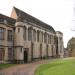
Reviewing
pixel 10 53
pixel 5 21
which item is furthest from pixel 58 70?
pixel 5 21

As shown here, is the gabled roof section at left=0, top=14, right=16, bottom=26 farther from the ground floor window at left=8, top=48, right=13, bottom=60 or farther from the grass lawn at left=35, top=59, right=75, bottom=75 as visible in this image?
the grass lawn at left=35, top=59, right=75, bottom=75

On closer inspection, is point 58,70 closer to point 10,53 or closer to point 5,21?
point 10,53

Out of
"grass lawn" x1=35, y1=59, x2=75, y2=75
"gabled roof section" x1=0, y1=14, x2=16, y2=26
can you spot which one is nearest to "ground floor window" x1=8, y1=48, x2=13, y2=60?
"gabled roof section" x1=0, y1=14, x2=16, y2=26

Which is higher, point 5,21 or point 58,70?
point 5,21

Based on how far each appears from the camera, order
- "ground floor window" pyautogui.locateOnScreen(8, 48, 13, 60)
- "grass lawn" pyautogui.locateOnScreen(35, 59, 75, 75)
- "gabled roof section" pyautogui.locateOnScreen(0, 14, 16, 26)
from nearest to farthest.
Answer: "grass lawn" pyautogui.locateOnScreen(35, 59, 75, 75) → "gabled roof section" pyautogui.locateOnScreen(0, 14, 16, 26) → "ground floor window" pyautogui.locateOnScreen(8, 48, 13, 60)

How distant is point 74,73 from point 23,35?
91.9ft

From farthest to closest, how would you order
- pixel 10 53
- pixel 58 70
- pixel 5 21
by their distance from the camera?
pixel 10 53
pixel 5 21
pixel 58 70

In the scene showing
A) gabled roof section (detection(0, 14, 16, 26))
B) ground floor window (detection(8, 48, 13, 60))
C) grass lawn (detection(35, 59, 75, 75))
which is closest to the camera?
grass lawn (detection(35, 59, 75, 75))

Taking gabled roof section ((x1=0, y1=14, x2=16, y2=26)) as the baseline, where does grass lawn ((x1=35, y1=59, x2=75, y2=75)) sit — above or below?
below

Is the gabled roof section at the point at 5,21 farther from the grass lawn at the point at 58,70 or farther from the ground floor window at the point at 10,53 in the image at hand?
the grass lawn at the point at 58,70

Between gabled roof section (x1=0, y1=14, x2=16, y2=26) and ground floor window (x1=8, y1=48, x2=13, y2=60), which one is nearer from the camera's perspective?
gabled roof section (x1=0, y1=14, x2=16, y2=26)

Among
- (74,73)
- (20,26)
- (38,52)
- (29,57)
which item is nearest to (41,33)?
(38,52)

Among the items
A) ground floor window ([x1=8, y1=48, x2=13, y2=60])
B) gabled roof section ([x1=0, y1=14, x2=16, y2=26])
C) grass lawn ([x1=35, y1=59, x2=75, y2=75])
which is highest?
gabled roof section ([x1=0, y1=14, x2=16, y2=26])

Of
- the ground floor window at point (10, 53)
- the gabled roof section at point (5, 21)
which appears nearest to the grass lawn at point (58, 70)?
the ground floor window at point (10, 53)
